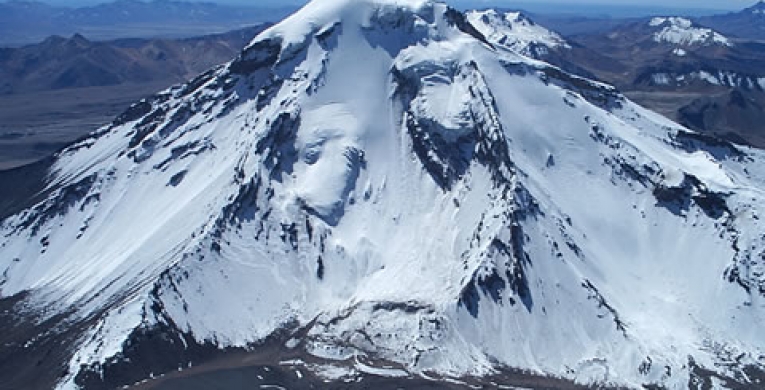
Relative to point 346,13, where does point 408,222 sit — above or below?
below

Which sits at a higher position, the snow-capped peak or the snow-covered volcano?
the snow-capped peak

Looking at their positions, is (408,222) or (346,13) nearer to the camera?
(408,222)

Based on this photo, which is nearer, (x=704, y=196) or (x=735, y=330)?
(x=735, y=330)

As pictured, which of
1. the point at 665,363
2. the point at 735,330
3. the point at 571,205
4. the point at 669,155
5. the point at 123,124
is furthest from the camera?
the point at 123,124

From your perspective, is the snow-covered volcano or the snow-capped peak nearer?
the snow-covered volcano

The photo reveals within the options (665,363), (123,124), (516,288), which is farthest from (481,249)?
(123,124)

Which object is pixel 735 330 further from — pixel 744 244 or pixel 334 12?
pixel 334 12

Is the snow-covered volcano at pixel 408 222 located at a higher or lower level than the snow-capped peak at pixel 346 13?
lower

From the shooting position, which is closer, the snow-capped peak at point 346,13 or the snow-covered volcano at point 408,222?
the snow-covered volcano at point 408,222
